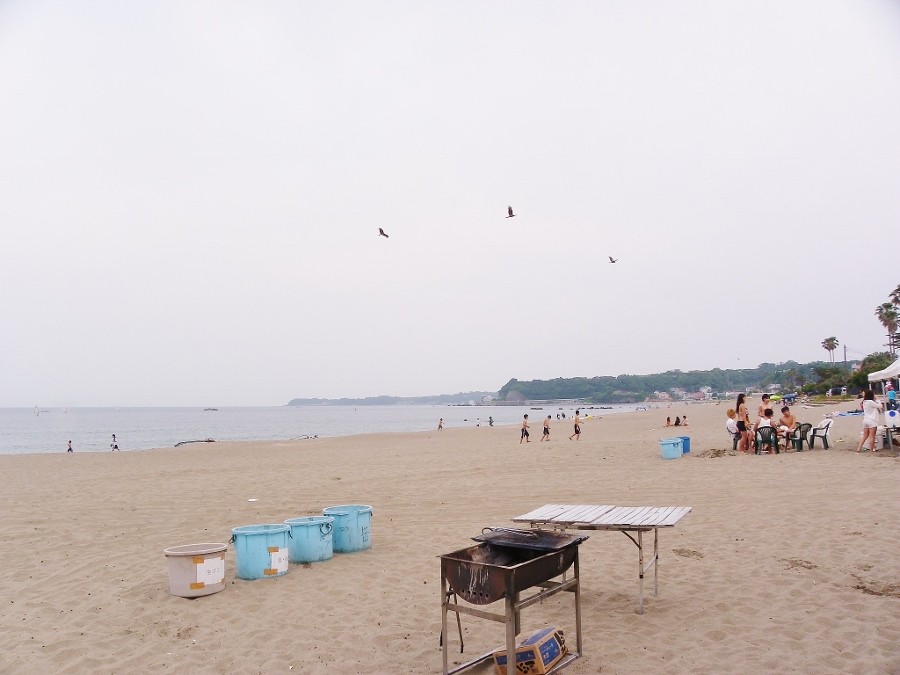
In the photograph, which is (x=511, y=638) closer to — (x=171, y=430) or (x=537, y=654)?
(x=537, y=654)

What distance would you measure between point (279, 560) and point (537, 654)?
3721 millimetres

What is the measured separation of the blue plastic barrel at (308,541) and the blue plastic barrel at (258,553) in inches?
21.6

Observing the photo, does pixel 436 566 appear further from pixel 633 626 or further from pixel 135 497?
pixel 135 497

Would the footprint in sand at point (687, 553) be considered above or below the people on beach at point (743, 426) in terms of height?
below

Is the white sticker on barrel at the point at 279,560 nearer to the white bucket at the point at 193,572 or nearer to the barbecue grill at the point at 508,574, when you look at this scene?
the white bucket at the point at 193,572

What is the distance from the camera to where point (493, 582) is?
156 inches

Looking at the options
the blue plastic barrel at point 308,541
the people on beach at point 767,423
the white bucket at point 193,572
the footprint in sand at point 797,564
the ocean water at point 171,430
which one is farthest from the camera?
the ocean water at point 171,430

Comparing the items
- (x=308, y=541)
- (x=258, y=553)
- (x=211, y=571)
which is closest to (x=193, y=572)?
(x=211, y=571)

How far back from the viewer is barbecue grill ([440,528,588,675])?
3.91 meters

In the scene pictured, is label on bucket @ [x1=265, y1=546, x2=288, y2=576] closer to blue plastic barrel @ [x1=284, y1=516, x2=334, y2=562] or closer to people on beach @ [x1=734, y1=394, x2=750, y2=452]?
blue plastic barrel @ [x1=284, y1=516, x2=334, y2=562]

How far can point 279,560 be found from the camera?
6.92 m

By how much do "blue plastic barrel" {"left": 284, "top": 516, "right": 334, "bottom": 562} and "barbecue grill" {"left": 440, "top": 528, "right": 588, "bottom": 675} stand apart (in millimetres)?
3016

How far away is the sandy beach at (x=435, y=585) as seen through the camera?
15.8ft

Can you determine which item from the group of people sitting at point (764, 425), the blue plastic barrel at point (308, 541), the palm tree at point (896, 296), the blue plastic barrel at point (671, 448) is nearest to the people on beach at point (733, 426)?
the group of people sitting at point (764, 425)
